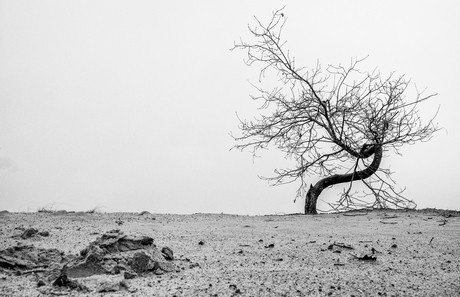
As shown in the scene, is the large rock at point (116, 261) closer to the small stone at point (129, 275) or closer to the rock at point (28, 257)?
the small stone at point (129, 275)

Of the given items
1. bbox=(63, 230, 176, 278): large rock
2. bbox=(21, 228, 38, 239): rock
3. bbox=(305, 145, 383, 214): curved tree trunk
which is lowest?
bbox=(63, 230, 176, 278): large rock

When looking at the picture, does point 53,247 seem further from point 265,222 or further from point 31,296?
point 265,222

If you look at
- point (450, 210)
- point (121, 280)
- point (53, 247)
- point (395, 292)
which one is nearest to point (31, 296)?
point (121, 280)

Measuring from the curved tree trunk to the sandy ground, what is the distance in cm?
171

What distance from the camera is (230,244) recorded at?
525 centimetres

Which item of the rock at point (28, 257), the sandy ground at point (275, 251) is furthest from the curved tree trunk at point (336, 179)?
the rock at point (28, 257)

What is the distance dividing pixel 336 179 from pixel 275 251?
507 cm

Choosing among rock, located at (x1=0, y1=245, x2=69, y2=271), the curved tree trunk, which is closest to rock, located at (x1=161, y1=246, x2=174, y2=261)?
rock, located at (x1=0, y1=245, x2=69, y2=271)

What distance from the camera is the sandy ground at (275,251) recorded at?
12.5 feet

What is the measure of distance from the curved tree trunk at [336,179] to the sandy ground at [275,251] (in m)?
1.71

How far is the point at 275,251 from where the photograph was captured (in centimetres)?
495

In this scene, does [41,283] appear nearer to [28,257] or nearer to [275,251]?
[28,257]

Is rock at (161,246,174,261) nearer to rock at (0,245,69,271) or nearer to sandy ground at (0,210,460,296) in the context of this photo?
sandy ground at (0,210,460,296)

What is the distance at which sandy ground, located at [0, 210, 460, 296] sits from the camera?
3807mm
